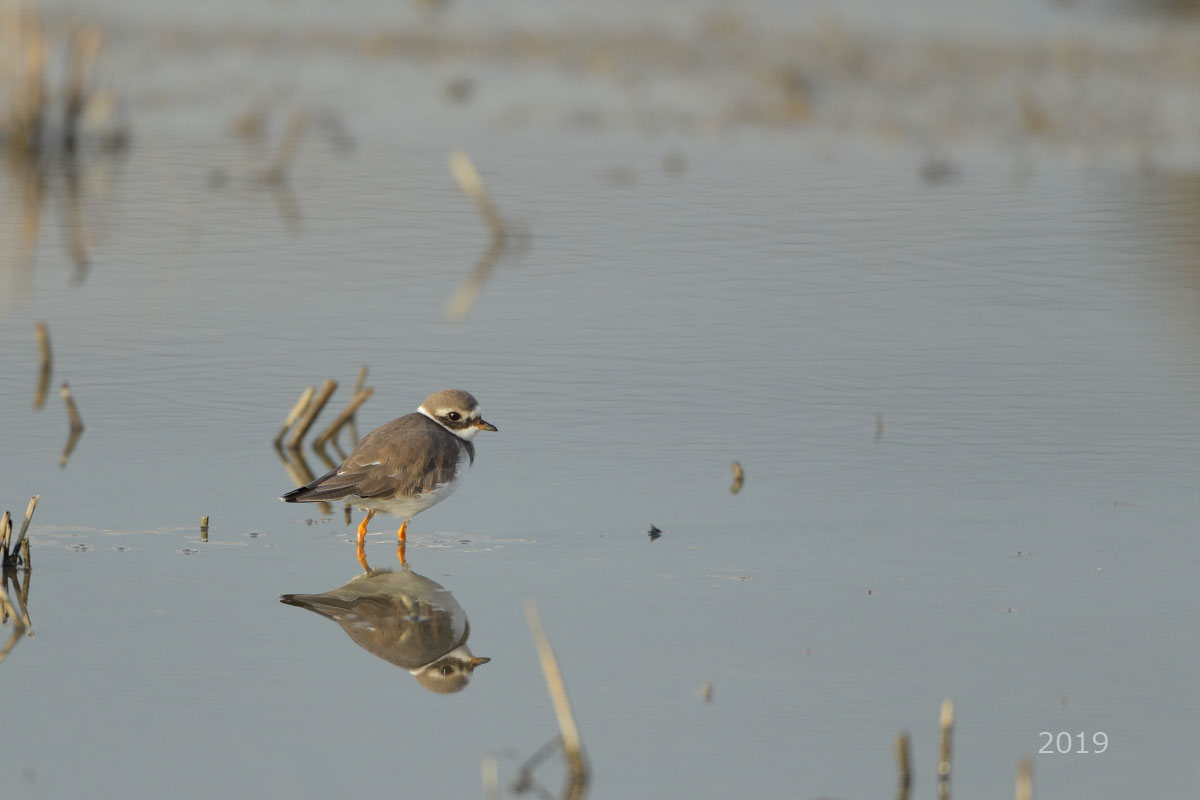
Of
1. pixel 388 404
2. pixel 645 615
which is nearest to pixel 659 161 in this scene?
pixel 388 404

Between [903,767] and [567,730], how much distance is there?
1.04 m

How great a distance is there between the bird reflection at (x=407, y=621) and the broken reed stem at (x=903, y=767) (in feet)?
5.34

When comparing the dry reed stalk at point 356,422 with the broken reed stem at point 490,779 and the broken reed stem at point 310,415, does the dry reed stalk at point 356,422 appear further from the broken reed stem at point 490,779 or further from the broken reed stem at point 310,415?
the broken reed stem at point 490,779

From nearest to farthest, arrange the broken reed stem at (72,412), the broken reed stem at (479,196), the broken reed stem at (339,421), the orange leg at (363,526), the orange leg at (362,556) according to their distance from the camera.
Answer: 1. the orange leg at (362,556)
2. the orange leg at (363,526)
3. the broken reed stem at (72,412)
4. the broken reed stem at (339,421)
5. the broken reed stem at (479,196)

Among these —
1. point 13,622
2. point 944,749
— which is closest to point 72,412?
point 13,622

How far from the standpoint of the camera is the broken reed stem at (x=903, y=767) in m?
5.32

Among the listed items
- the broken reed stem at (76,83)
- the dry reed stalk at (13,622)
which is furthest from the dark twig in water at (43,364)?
the broken reed stem at (76,83)

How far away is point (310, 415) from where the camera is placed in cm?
898

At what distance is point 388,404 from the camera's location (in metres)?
9.73

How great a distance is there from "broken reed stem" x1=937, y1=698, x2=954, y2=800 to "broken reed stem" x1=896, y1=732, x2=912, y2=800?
98 millimetres

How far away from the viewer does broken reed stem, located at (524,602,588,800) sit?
521 cm

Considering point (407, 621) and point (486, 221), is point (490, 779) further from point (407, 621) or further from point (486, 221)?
point (486, 221)

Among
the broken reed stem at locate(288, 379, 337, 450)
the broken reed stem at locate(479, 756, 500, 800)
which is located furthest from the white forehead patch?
the broken reed stem at locate(479, 756, 500, 800)

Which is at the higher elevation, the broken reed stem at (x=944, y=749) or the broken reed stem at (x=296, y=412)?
the broken reed stem at (x=296, y=412)
